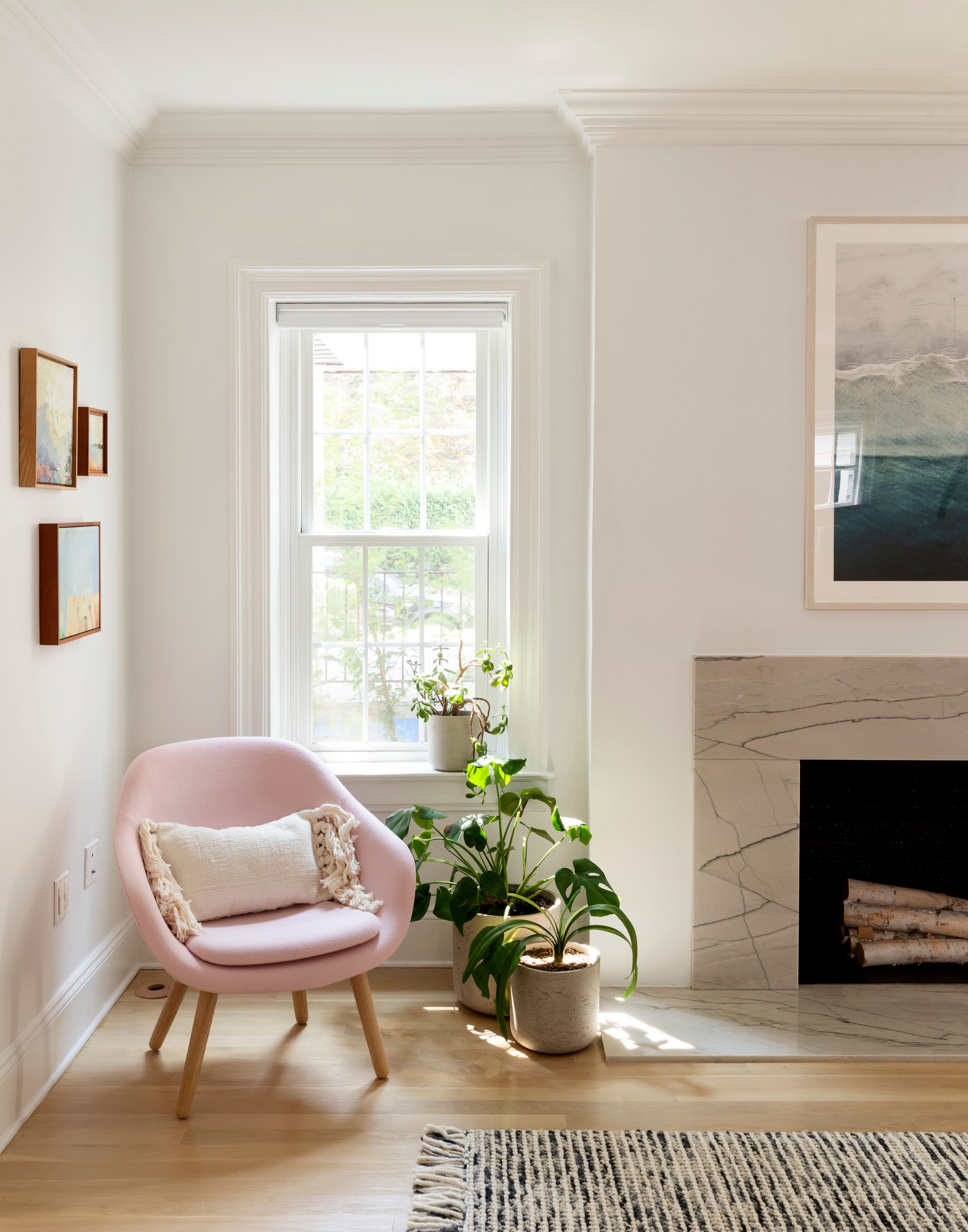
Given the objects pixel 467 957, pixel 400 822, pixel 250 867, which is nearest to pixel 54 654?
pixel 250 867

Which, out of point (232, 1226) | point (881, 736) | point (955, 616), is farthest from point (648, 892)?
point (232, 1226)

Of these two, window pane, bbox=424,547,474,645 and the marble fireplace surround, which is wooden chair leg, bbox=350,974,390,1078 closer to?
the marble fireplace surround

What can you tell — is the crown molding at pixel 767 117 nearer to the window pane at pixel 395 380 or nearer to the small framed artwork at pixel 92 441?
the window pane at pixel 395 380

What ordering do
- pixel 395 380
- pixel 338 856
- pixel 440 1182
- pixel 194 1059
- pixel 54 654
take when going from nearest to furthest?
pixel 440 1182
pixel 194 1059
pixel 54 654
pixel 338 856
pixel 395 380

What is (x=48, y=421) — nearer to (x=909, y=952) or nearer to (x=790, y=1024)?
(x=790, y=1024)

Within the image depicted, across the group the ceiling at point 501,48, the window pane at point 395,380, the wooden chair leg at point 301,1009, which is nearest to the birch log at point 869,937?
the wooden chair leg at point 301,1009

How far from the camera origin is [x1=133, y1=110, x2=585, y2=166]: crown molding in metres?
2.95

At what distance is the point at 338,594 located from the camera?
3285 mm

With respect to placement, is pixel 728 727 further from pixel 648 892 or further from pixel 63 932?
pixel 63 932

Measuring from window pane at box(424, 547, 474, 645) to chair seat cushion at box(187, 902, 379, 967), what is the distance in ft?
3.45

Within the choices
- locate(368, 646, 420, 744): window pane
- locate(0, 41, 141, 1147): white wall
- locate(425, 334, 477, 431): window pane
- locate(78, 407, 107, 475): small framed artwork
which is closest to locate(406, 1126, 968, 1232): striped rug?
locate(0, 41, 141, 1147): white wall

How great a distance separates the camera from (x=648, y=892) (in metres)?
2.94

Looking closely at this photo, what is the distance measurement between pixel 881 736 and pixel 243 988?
6.26 ft

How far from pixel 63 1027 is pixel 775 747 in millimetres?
2093
